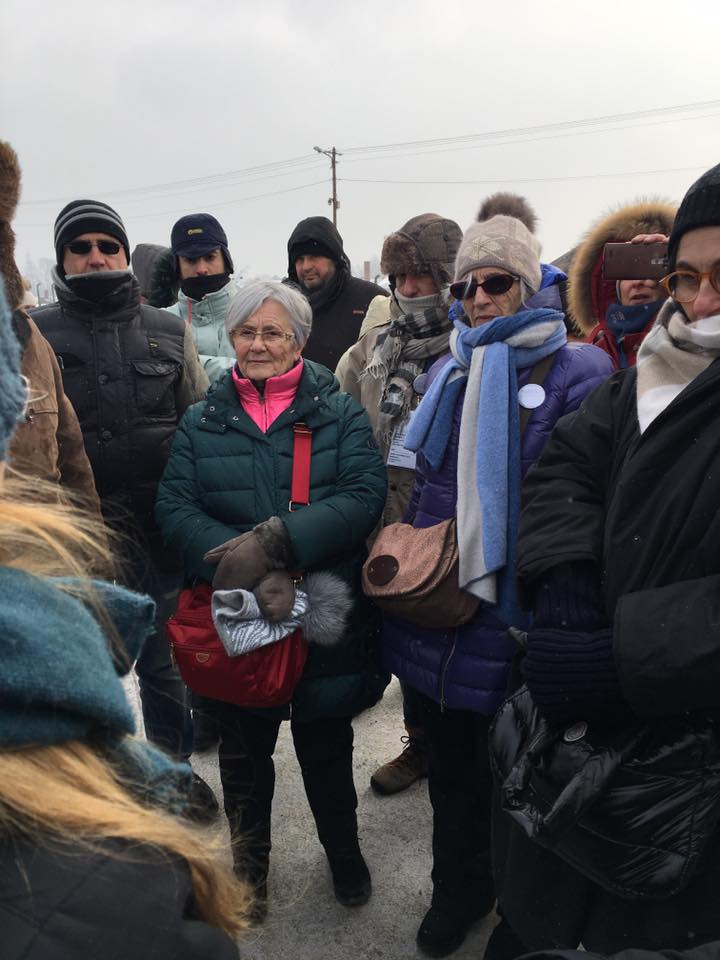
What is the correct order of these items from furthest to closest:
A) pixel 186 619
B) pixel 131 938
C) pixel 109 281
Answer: pixel 109 281
pixel 186 619
pixel 131 938

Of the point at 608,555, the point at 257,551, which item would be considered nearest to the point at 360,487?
the point at 257,551

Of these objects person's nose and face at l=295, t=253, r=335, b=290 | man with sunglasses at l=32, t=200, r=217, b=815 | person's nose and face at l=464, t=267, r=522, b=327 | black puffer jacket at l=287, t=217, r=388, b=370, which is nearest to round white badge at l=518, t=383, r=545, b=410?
person's nose and face at l=464, t=267, r=522, b=327

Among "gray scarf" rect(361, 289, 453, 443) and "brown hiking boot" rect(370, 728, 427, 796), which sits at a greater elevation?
"gray scarf" rect(361, 289, 453, 443)

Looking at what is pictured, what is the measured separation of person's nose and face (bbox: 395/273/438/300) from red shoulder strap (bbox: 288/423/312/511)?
0.99 meters

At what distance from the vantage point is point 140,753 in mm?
854


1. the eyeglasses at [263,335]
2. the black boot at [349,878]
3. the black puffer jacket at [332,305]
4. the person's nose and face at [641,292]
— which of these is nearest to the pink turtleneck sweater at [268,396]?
the eyeglasses at [263,335]

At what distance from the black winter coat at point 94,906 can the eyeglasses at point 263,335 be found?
6.48ft

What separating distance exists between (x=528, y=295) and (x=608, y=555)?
112 cm

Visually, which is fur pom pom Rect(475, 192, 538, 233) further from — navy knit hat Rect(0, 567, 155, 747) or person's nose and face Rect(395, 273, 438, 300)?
navy knit hat Rect(0, 567, 155, 747)

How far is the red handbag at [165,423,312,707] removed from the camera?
7.21 feet

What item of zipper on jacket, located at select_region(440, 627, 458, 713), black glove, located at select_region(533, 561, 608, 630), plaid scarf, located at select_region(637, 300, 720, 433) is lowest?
zipper on jacket, located at select_region(440, 627, 458, 713)

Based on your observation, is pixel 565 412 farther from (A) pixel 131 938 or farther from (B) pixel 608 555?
(A) pixel 131 938

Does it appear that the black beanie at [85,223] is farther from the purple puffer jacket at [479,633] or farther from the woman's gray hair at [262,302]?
the purple puffer jacket at [479,633]

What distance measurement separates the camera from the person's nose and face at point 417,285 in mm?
3045
